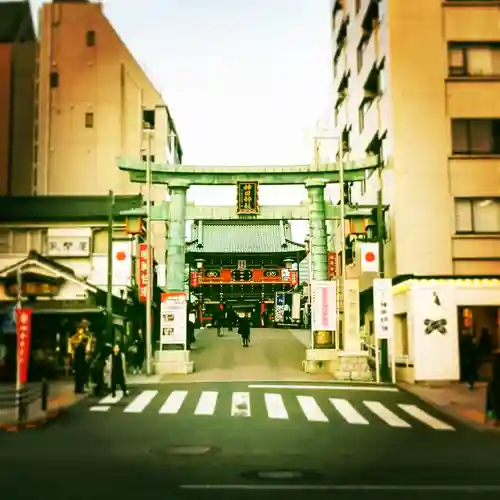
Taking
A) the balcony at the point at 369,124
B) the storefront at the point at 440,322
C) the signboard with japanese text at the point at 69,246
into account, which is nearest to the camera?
the storefront at the point at 440,322

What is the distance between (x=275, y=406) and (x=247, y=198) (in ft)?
44.0

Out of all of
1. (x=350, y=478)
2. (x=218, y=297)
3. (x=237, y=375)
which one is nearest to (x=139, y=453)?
(x=350, y=478)

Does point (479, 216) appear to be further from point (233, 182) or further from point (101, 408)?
point (101, 408)

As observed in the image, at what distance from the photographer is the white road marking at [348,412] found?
18703 mm

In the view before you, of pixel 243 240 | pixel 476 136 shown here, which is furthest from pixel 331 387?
pixel 243 240

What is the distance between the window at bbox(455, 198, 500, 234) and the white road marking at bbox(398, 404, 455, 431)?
1080cm

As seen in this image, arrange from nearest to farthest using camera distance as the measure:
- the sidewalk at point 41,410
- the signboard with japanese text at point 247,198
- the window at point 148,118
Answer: the sidewalk at point 41,410, the signboard with japanese text at point 247,198, the window at point 148,118

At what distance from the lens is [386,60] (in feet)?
107

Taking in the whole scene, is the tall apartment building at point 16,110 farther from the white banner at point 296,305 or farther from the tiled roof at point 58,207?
the white banner at point 296,305

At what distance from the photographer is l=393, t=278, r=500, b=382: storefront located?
2836 centimetres

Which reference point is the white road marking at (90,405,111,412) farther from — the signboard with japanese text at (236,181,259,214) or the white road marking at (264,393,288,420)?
the signboard with japanese text at (236,181,259,214)

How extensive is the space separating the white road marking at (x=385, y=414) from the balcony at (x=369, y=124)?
1660 centimetres

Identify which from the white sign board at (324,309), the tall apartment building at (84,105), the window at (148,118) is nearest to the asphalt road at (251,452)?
the white sign board at (324,309)

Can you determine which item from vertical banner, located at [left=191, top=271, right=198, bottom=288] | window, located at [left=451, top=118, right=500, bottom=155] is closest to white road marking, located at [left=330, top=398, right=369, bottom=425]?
window, located at [left=451, top=118, right=500, bottom=155]
